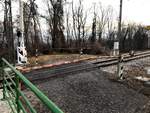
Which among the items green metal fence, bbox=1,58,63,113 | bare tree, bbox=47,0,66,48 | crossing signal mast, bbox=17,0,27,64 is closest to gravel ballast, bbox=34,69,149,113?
crossing signal mast, bbox=17,0,27,64

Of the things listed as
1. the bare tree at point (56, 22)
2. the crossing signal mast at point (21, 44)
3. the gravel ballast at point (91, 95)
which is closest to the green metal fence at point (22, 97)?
the gravel ballast at point (91, 95)

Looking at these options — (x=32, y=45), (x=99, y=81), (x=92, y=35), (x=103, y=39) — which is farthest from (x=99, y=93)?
(x=103, y=39)

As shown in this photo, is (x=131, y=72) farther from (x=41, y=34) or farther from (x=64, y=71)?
(x=41, y=34)

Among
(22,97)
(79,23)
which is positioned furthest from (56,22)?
(22,97)

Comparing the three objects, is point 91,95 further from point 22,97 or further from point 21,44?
point 22,97

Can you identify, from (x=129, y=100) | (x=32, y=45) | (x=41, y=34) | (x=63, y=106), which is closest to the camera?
(x=63, y=106)

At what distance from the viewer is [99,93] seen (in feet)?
29.9

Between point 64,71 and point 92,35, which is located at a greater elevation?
point 92,35

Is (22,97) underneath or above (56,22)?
underneath

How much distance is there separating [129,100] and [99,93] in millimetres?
1234

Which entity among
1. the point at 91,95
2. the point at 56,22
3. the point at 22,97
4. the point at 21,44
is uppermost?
the point at 56,22

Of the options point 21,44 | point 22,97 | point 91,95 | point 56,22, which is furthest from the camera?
point 56,22

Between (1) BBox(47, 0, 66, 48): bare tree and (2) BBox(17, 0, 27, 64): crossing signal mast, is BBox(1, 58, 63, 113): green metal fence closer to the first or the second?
(2) BBox(17, 0, 27, 64): crossing signal mast

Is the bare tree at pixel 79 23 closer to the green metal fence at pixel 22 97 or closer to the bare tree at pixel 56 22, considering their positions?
the bare tree at pixel 56 22
